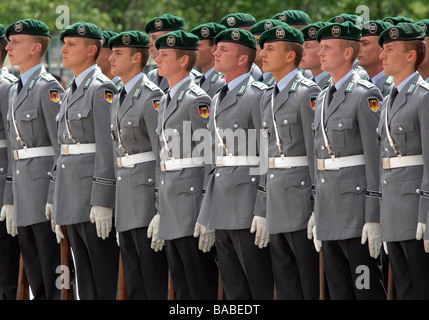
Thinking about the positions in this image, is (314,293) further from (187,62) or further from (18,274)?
(18,274)

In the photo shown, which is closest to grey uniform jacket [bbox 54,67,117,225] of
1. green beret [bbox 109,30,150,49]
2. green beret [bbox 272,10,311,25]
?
green beret [bbox 109,30,150,49]

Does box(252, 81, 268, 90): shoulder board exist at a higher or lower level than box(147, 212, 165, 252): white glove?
higher

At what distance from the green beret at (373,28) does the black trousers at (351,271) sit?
1.87 m

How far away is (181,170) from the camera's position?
801cm

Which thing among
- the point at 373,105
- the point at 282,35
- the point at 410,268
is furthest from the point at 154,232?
the point at 410,268

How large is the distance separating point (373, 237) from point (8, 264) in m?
3.63

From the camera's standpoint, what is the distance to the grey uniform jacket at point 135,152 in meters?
8.23

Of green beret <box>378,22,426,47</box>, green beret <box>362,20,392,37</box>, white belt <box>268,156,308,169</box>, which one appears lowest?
white belt <box>268,156,308,169</box>

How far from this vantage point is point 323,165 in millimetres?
7289

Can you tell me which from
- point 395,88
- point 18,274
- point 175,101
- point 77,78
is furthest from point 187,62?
point 18,274

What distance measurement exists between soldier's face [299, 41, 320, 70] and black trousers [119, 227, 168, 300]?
1808 millimetres

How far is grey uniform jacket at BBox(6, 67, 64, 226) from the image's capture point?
8.83 meters

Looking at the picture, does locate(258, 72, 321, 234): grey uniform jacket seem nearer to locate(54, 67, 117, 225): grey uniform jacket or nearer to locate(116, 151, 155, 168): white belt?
locate(116, 151, 155, 168): white belt

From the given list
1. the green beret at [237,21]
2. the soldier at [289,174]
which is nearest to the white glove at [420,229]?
the soldier at [289,174]
